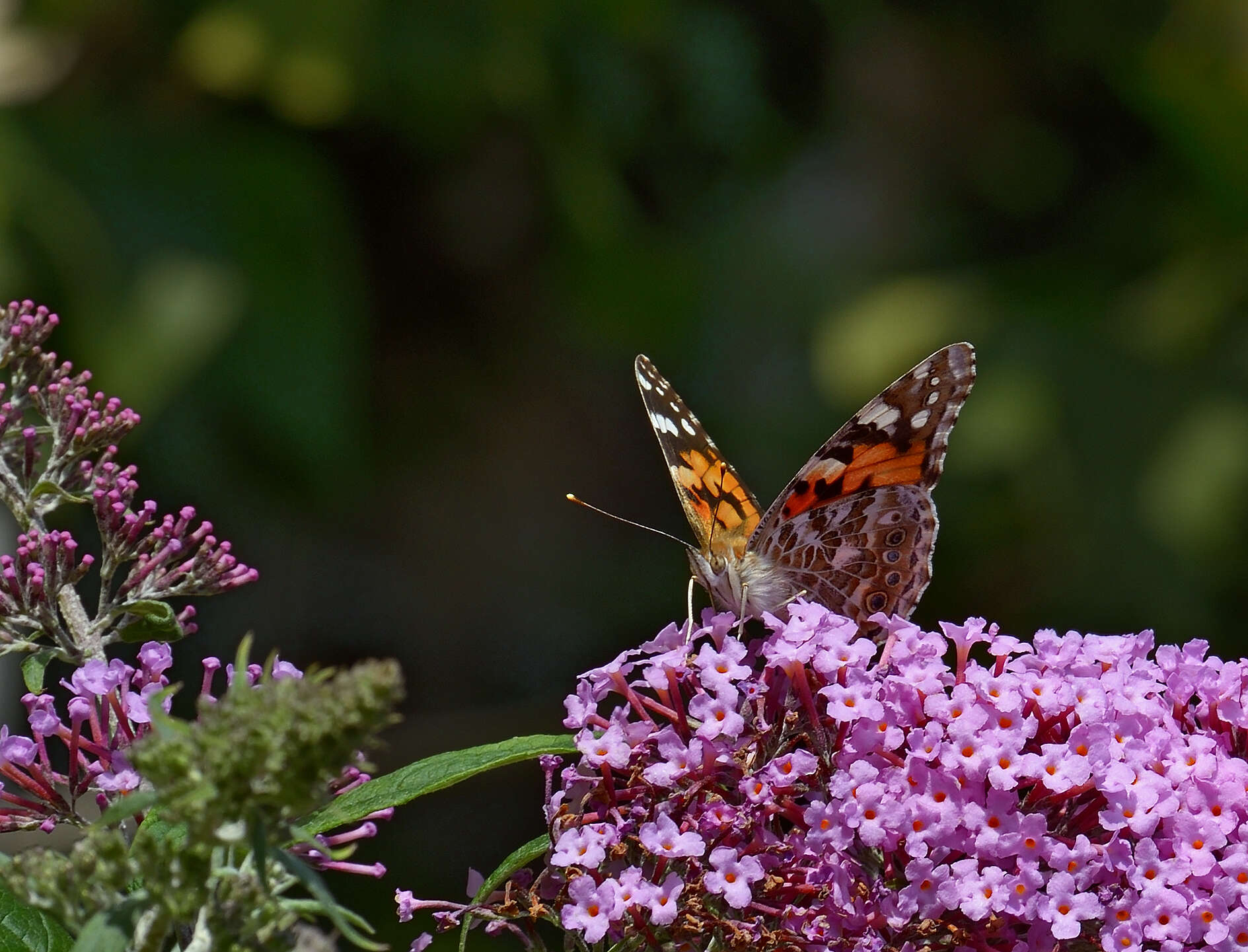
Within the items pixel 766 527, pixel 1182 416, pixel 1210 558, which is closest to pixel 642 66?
pixel 1182 416

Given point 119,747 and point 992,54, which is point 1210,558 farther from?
point 119,747

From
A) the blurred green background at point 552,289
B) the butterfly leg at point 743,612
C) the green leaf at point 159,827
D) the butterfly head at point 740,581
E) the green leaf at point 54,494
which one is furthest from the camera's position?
the blurred green background at point 552,289

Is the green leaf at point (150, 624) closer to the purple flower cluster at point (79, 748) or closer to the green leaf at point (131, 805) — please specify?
the purple flower cluster at point (79, 748)

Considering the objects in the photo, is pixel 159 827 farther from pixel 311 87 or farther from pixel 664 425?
pixel 311 87

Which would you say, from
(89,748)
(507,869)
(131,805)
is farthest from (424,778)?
(131,805)

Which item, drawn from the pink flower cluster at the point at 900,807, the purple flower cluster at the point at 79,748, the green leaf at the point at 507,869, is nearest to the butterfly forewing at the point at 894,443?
the pink flower cluster at the point at 900,807

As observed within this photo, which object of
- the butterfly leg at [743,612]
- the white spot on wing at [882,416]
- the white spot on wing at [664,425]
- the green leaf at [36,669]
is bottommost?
the green leaf at [36,669]

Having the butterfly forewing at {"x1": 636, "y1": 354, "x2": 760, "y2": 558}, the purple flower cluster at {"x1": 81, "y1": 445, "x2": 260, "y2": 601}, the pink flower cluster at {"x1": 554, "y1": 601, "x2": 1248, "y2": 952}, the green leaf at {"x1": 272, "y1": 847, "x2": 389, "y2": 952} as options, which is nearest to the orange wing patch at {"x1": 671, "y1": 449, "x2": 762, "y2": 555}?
the butterfly forewing at {"x1": 636, "y1": 354, "x2": 760, "y2": 558}

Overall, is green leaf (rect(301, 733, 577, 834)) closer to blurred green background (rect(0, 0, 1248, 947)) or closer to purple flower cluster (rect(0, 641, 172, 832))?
purple flower cluster (rect(0, 641, 172, 832))
